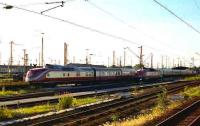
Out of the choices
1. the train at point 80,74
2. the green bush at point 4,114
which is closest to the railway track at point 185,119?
the green bush at point 4,114

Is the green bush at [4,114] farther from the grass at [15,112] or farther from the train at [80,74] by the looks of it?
the train at [80,74]

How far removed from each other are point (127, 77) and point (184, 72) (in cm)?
4239

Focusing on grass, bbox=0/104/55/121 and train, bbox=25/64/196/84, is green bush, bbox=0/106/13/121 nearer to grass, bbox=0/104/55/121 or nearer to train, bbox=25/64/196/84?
grass, bbox=0/104/55/121

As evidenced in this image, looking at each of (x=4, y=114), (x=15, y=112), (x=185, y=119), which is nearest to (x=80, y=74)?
(x=15, y=112)

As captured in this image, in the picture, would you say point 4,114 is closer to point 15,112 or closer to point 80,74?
point 15,112

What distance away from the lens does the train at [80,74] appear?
173ft

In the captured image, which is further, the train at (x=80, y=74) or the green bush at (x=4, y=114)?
the train at (x=80, y=74)

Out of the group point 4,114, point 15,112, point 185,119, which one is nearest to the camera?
point 185,119

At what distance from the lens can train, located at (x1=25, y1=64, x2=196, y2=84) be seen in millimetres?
52631

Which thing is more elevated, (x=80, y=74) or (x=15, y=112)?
(x=80, y=74)

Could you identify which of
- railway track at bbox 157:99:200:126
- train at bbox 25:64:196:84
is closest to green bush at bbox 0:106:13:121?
railway track at bbox 157:99:200:126

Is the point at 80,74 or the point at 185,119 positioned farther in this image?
the point at 80,74

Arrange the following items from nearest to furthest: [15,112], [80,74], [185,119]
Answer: [185,119] → [15,112] → [80,74]

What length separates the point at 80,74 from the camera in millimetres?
61344
